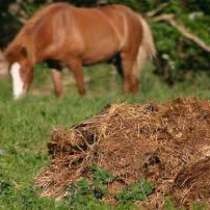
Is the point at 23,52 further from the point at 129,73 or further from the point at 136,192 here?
the point at 136,192

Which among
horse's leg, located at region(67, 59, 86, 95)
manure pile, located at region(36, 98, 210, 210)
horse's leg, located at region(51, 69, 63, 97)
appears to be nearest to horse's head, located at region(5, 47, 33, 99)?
horse's leg, located at region(67, 59, 86, 95)

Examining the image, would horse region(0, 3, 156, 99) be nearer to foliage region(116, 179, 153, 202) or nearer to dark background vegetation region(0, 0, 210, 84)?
dark background vegetation region(0, 0, 210, 84)

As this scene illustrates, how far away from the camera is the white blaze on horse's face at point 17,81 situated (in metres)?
16.7

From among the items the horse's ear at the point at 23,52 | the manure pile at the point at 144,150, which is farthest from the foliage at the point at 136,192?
the horse's ear at the point at 23,52

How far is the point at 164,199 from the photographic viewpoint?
7.47 m

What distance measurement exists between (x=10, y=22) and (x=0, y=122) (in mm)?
11801

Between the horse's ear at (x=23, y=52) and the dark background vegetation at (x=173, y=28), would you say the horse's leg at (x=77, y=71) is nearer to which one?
the horse's ear at (x=23, y=52)

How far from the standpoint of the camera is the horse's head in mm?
16734

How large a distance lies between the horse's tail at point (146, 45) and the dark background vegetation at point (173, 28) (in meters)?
0.57

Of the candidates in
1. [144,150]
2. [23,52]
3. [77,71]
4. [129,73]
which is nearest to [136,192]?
[144,150]

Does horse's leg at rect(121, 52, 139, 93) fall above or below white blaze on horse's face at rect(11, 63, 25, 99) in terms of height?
below

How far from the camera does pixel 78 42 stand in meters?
18.2

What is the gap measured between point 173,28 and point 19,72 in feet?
14.8

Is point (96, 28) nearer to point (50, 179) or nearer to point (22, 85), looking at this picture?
point (22, 85)
